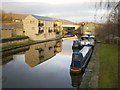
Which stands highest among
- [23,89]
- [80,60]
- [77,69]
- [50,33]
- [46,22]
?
[46,22]

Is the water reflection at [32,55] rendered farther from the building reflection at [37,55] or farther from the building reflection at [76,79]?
the building reflection at [76,79]

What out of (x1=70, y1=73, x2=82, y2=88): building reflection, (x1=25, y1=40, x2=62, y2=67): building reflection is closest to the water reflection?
(x1=25, y1=40, x2=62, y2=67): building reflection

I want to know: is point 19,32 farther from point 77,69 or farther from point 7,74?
point 77,69

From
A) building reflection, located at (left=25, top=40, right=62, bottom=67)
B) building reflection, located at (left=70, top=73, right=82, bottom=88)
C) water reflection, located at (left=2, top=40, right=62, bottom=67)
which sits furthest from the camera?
water reflection, located at (left=2, top=40, right=62, bottom=67)

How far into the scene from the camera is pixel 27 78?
1104 centimetres

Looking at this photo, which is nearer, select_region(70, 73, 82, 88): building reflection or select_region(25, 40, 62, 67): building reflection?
select_region(70, 73, 82, 88): building reflection

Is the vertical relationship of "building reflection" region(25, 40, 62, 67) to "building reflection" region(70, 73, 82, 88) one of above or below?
above

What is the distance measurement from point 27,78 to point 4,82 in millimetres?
1865

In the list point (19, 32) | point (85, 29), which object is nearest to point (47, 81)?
point (19, 32)

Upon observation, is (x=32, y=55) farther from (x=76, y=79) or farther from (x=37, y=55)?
(x=76, y=79)

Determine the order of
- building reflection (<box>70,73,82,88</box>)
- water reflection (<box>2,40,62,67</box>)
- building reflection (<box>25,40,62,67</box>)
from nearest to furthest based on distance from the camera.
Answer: building reflection (<box>70,73,82,88</box>) < building reflection (<box>25,40,62,67</box>) < water reflection (<box>2,40,62,67</box>)

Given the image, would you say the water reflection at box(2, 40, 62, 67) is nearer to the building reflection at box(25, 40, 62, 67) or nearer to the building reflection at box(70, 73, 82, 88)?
the building reflection at box(25, 40, 62, 67)

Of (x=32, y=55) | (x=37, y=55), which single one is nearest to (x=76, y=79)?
(x=37, y=55)

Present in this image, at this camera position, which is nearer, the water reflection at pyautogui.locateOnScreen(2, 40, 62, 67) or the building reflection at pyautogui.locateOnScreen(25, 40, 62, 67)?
the building reflection at pyautogui.locateOnScreen(25, 40, 62, 67)
